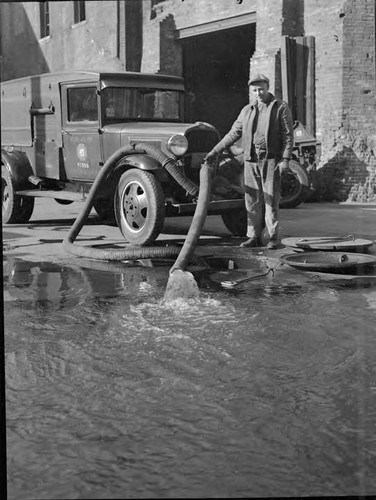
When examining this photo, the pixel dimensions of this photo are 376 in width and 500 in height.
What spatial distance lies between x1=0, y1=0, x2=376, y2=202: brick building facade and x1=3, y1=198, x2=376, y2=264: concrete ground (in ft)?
5.86

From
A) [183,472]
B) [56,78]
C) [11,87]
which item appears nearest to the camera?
[183,472]

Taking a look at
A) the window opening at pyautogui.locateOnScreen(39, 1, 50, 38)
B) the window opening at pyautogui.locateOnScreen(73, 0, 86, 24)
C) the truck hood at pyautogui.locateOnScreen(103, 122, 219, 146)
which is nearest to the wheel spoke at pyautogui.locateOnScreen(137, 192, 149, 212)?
the truck hood at pyautogui.locateOnScreen(103, 122, 219, 146)

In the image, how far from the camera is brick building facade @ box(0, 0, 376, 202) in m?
12.9

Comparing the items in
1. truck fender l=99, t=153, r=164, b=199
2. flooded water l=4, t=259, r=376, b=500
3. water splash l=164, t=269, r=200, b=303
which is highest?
truck fender l=99, t=153, r=164, b=199

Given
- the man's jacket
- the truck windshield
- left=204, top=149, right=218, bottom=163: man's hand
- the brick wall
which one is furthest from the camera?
the brick wall

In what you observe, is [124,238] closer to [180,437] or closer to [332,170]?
[180,437]

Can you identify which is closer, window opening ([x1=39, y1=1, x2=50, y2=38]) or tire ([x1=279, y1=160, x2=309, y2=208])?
tire ([x1=279, y1=160, x2=309, y2=208])

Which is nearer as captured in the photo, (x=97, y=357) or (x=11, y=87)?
(x=97, y=357)

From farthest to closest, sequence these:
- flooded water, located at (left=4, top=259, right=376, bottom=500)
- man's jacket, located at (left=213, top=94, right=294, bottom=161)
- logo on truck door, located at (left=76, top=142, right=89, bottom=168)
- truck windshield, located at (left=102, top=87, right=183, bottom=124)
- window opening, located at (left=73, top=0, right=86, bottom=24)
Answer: window opening, located at (left=73, top=0, right=86, bottom=24), logo on truck door, located at (left=76, top=142, right=89, bottom=168), truck windshield, located at (left=102, top=87, right=183, bottom=124), man's jacket, located at (left=213, top=94, right=294, bottom=161), flooded water, located at (left=4, top=259, right=376, bottom=500)

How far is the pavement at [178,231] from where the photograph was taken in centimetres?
703

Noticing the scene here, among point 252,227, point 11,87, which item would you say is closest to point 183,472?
point 252,227

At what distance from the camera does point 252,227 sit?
727cm

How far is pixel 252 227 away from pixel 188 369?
13.7ft

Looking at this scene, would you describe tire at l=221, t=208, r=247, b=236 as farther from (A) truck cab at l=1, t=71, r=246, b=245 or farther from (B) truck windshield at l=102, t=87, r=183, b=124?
(B) truck windshield at l=102, t=87, r=183, b=124
